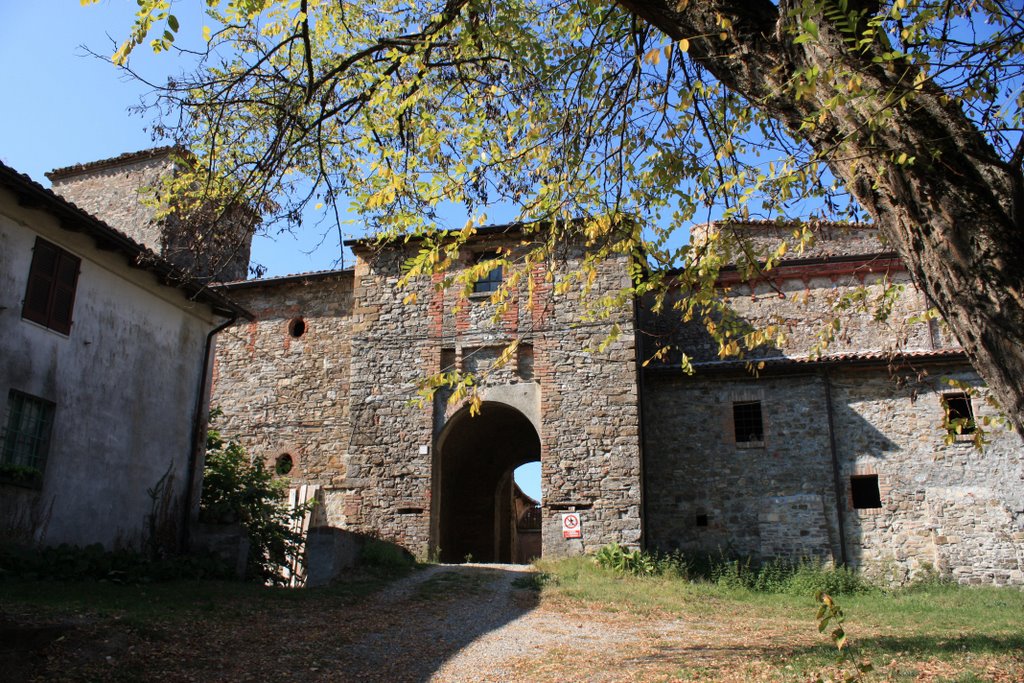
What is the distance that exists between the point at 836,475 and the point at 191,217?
12.8m

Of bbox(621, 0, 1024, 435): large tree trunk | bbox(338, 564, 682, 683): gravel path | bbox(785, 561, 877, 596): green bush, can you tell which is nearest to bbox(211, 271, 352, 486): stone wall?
bbox(338, 564, 682, 683): gravel path

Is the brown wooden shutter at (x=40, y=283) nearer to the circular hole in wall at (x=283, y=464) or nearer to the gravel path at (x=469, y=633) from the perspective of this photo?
the gravel path at (x=469, y=633)

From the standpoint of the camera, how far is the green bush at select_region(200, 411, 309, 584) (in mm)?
13117

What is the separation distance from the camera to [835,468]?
15.3 meters

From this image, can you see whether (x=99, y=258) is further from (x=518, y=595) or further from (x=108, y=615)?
(x=518, y=595)

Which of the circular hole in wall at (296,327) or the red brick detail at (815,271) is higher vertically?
the red brick detail at (815,271)

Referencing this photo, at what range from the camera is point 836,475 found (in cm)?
1527

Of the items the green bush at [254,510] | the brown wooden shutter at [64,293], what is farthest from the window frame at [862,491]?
the brown wooden shutter at [64,293]

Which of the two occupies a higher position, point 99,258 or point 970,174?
point 99,258

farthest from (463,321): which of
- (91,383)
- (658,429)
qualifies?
(91,383)

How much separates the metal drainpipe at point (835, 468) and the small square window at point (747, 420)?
4.19 ft

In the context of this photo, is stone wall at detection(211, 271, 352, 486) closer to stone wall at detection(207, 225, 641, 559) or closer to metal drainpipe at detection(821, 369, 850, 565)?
stone wall at detection(207, 225, 641, 559)

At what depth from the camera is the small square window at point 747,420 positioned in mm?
16175

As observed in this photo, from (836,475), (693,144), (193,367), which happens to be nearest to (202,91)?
(693,144)
